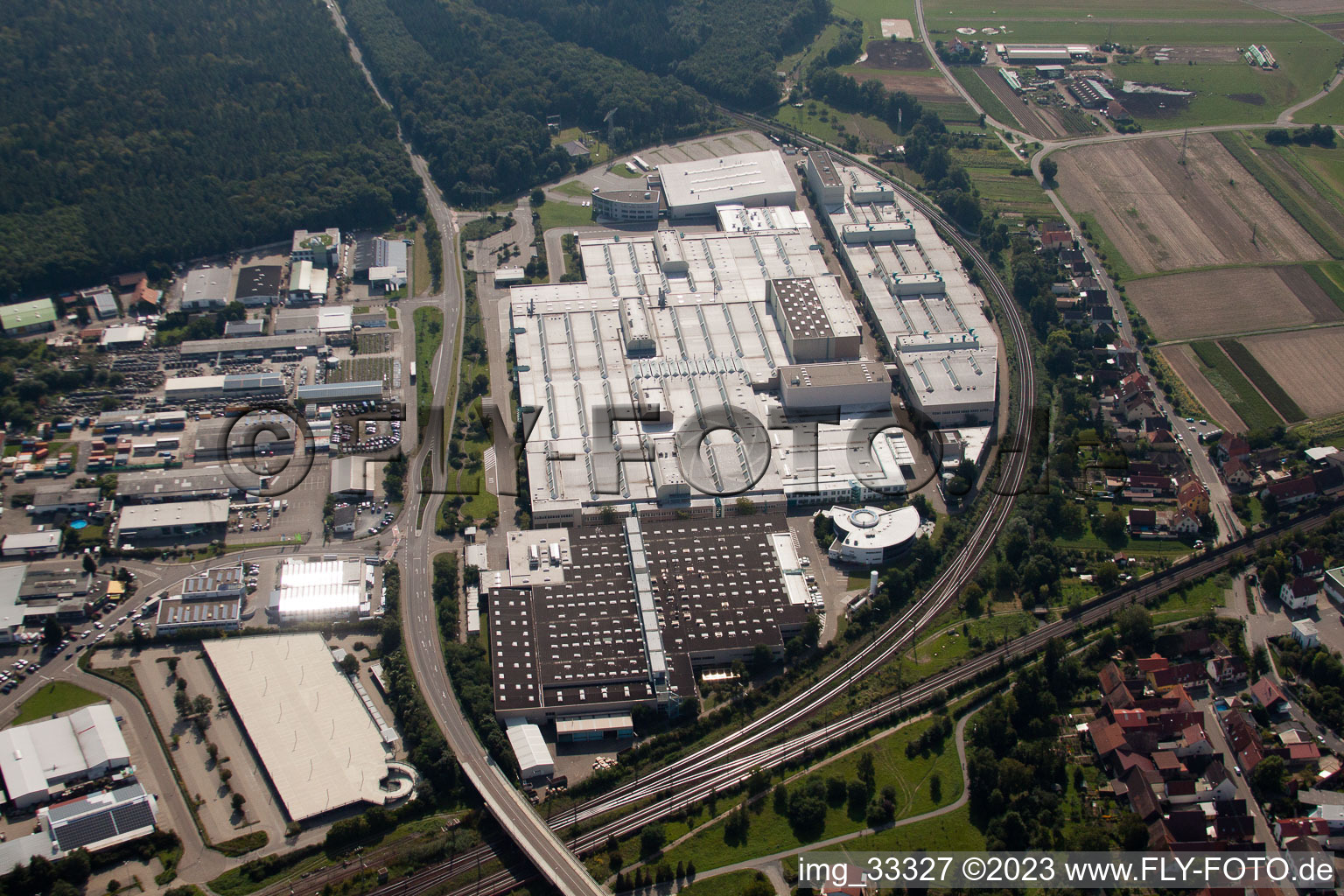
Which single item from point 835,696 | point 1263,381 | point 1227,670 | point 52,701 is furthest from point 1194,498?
point 52,701

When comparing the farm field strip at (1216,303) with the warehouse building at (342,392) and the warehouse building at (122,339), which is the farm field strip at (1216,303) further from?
the warehouse building at (122,339)

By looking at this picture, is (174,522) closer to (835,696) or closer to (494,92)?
(835,696)

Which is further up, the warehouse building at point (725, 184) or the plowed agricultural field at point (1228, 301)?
the warehouse building at point (725, 184)

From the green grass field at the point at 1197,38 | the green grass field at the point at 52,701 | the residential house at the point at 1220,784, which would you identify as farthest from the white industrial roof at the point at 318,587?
the green grass field at the point at 1197,38

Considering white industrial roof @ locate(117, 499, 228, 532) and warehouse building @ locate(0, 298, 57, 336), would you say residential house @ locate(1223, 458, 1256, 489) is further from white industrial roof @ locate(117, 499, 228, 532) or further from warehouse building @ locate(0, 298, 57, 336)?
warehouse building @ locate(0, 298, 57, 336)

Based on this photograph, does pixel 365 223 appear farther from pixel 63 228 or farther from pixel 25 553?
pixel 25 553

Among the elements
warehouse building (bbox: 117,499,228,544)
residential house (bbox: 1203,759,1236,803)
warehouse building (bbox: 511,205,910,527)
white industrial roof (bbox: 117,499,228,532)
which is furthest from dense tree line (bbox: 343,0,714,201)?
residential house (bbox: 1203,759,1236,803)

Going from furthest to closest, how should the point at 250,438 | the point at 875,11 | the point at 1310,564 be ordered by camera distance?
the point at 875,11
the point at 250,438
the point at 1310,564

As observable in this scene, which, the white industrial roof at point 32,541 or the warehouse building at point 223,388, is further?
the warehouse building at point 223,388
